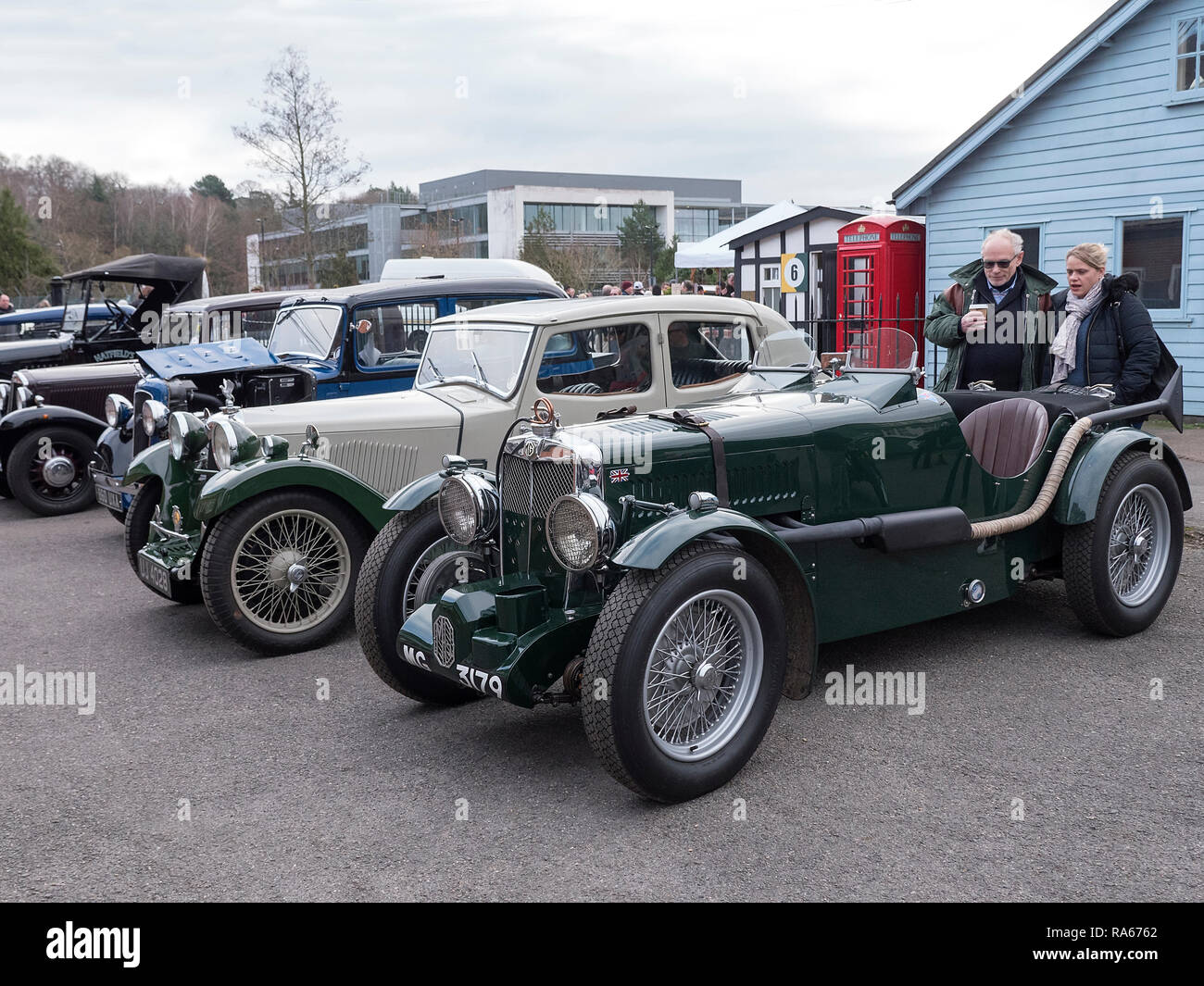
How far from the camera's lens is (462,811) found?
3699mm

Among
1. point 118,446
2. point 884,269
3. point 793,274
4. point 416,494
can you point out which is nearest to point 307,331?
point 118,446

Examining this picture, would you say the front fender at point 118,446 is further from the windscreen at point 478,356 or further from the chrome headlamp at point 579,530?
the chrome headlamp at point 579,530

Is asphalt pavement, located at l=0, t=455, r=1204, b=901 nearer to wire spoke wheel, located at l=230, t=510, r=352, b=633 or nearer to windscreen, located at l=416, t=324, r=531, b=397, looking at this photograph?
wire spoke wheel, located at l=230, t=510, r=352, b=633

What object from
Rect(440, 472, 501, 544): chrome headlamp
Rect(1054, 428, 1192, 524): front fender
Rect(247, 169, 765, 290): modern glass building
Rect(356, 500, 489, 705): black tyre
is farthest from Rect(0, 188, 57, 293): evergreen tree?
Rect(1054, 428, 1192, 524): front fender

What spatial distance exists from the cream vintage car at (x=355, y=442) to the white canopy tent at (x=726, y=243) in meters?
13.3

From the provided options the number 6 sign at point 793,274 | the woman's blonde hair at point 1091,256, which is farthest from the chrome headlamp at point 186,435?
the number 6 sign at point 793,274

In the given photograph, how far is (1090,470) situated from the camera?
5.24 meters

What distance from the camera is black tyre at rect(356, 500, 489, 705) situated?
452 centimetres

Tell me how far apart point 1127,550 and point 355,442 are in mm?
4251

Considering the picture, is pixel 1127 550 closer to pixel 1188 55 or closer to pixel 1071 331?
pixel 1071 331

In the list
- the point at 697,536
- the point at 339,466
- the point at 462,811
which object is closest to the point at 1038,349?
the point at 697,536

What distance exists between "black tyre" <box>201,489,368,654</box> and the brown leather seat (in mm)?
3362

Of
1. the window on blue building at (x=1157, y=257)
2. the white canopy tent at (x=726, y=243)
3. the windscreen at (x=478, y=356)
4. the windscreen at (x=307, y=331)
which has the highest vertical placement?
the white canopy tent at (x=726, y=243)

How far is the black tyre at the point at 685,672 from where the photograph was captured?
3.52m
